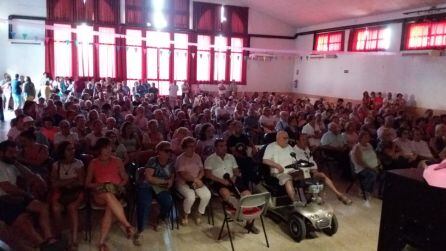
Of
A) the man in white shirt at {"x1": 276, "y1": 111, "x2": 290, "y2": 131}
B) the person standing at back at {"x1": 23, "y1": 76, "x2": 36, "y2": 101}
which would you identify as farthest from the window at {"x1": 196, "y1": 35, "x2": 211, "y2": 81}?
the man in white shirt at {"x1": 276, "y1": 111, "x2": 290, "y2": 131}

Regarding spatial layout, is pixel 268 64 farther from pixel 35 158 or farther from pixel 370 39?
pixel 35 158

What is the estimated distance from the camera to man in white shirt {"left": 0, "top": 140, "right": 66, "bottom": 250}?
3088mm

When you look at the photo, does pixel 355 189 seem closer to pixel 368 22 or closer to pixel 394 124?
pixel 394 124

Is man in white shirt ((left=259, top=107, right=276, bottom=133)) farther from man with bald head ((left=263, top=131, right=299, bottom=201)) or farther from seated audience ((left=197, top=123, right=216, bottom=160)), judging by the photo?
man with bald head ((left=263, top=131, right=299, bottom=201))

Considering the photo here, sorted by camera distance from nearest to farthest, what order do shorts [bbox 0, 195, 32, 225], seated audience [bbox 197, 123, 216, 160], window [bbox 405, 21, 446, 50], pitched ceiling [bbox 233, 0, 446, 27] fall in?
shorts [bbox 0, 195, 32, 225] < seated audience [bbox 197, 123, 216, 160] < window [bbox 405, 21, 446, 50] < pitched ceiling [bbox 233, 0, 446, 27]

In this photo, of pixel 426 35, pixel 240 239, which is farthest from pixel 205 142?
pixel 426 35

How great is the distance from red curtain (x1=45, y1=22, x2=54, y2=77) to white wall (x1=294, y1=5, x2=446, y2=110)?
9.54m

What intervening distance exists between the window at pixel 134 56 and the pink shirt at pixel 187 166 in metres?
10.4

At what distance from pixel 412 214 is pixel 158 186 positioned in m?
2.68

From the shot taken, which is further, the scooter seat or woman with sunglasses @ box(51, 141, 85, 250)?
the scooter seat

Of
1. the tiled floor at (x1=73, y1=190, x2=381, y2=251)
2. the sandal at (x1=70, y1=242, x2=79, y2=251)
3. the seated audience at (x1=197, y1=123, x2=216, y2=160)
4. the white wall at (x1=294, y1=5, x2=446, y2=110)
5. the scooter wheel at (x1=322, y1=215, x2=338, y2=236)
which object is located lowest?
the tiled floor at (x1=73, y1=190, x2=381, y2=251)

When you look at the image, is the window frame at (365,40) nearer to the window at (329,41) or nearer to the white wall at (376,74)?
the white wall at (376,74)

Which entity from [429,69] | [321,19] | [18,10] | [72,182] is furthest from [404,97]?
[18,10]

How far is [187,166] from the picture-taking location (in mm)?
3984
